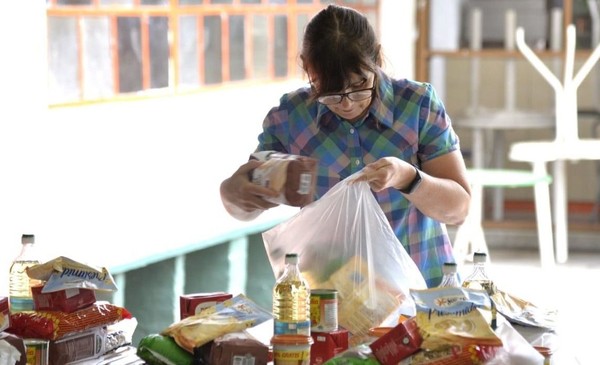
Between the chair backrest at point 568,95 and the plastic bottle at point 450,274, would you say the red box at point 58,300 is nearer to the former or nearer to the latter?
the plastic bottle at point 450,274

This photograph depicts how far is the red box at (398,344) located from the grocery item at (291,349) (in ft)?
0.46

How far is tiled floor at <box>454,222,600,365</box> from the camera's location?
15.7 ft

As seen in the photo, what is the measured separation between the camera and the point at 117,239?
12.7 ft

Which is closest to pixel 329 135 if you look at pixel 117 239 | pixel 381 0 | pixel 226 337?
pixel 226 337

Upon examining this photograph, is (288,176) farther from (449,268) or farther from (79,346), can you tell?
(79,346)

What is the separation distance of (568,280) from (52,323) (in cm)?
439

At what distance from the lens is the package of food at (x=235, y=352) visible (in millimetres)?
2012

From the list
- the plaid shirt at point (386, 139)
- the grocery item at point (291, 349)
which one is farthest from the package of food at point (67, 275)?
the plaid shirt at point (386, 139)

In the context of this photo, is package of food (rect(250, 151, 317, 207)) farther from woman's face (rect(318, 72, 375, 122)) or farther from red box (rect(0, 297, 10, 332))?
red box (rect(0, 297, 10, 332))

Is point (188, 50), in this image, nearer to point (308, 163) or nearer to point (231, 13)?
point (231, 13)

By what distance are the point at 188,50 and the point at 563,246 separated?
301 centimetres

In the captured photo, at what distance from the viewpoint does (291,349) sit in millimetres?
1982

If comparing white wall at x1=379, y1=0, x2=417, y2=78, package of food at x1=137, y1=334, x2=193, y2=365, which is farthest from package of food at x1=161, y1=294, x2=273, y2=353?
white wall at x1=379, y1=0, x2=417, y2=78

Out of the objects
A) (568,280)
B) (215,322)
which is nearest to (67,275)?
(215,322)
